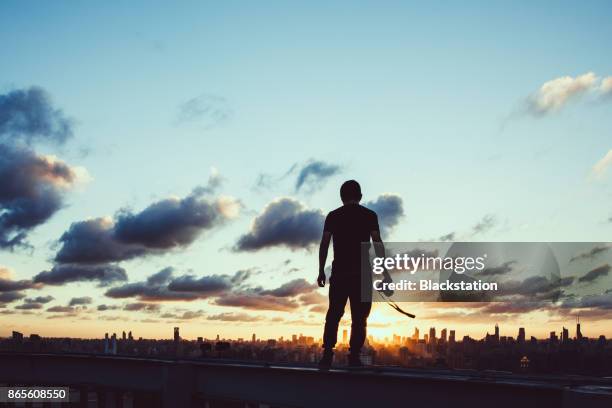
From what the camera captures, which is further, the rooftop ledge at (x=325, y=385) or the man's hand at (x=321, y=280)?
the man's hand at (x=321, y=280)

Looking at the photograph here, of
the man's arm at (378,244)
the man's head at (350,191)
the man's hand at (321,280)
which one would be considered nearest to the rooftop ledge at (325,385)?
the man's hand at (321,280)

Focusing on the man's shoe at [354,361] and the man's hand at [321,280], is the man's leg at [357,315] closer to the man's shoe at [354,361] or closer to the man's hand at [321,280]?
the man's shoe at [354,361]

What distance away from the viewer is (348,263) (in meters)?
12.9

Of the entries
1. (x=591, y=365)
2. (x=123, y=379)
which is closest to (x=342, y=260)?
(x=591, y=365)

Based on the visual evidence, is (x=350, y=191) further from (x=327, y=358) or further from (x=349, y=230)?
(x=327, y=358)

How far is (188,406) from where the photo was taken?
575 inches

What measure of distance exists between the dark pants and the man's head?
4.34 feet

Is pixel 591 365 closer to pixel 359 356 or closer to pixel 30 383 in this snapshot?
pixel 359 356

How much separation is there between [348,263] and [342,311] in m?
0.76

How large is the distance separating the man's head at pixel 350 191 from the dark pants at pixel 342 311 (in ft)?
4.34

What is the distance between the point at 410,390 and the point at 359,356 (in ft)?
10.3

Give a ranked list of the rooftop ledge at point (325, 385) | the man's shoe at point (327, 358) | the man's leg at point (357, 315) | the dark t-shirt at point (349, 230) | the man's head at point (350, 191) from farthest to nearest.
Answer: the man's head at point (350, 191), the dark t-shirt at point (349, 230), the man's leg at point (357, 315), the man's shoe at point (327, 358), the rooftop ledge at point (325, 385)

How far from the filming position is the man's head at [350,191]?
43.1 ft

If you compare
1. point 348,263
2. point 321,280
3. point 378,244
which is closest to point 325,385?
point 321,280
